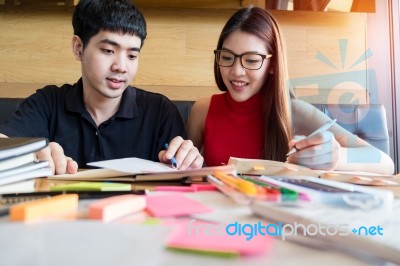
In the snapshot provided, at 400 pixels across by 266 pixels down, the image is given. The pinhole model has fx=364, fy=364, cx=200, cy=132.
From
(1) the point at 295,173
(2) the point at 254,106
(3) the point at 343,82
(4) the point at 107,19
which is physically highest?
(4) the point at 107,19

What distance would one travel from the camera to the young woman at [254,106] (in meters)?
1.12

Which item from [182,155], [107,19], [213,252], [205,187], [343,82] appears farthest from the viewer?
[343,82]

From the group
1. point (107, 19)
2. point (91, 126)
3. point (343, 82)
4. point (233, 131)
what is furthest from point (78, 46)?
point (343, 82)

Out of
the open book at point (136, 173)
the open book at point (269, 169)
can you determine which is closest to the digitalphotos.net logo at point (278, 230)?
the open book at point (136, 173)

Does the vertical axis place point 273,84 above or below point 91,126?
above

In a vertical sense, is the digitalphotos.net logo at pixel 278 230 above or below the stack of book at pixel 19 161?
below

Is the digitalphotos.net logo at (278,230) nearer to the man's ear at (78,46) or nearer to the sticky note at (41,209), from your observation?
the sticky note at (41,209)

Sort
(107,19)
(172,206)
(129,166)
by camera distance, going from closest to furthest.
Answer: (172,206) < (129,166) < (107,19)

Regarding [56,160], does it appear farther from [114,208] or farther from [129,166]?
[114,208]

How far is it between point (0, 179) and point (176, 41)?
146 centimetres

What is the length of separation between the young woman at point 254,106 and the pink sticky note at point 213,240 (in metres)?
0.80

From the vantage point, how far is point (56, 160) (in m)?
0.66

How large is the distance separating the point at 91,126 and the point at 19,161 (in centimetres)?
59

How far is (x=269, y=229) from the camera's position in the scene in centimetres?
28
